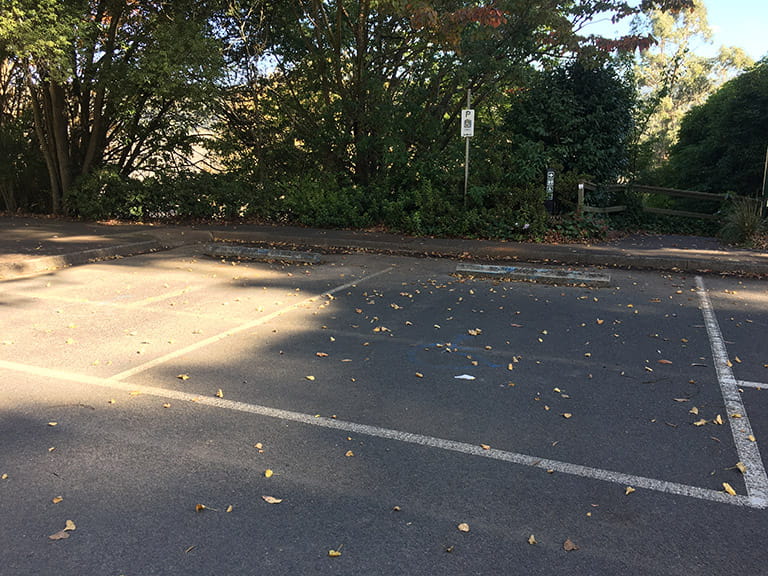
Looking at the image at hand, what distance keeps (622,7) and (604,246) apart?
592 centimetres

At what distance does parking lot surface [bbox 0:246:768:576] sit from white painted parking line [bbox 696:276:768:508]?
0.07ft

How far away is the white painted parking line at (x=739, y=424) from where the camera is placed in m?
3.28

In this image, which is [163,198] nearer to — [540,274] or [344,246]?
[344,246]

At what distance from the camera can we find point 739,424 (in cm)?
408

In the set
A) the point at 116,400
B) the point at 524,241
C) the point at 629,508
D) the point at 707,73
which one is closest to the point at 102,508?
the point at 116,400

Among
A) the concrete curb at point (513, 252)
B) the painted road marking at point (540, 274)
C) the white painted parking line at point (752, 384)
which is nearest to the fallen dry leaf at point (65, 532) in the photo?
the white painted parking line at point (752, 384)

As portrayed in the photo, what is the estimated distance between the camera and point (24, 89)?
18.1m

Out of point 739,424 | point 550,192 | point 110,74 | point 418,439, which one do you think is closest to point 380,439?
point 418,439

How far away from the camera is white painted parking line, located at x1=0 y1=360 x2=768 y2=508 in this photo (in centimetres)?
322

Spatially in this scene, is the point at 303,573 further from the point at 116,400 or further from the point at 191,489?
the point at 116,400

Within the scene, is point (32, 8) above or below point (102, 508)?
above

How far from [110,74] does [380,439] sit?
13561mm

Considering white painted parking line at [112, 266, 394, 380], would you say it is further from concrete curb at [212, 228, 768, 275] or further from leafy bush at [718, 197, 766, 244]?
leafy bush at [718, 197, 766, 244]

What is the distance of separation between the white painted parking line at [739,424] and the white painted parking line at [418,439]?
0.47 feet
